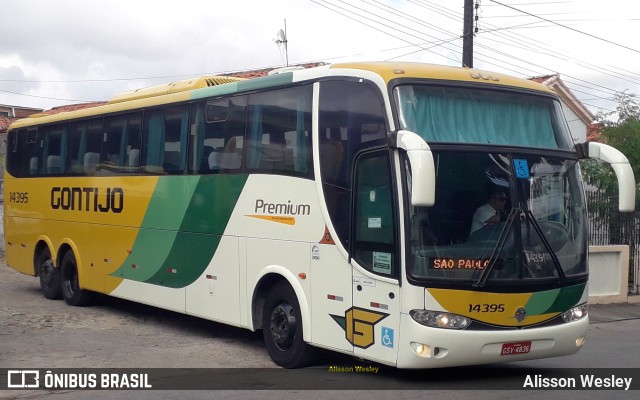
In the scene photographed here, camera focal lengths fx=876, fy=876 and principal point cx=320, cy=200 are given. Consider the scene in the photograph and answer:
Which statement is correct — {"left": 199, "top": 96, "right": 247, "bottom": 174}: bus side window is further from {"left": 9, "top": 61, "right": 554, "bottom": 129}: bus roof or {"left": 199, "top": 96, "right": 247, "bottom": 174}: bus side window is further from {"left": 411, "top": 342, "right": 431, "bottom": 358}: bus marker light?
{"left": 411, "top": 342, "right": 431, "bottom": 358}: bus marker light

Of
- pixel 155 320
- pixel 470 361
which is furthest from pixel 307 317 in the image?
pixel 155 320

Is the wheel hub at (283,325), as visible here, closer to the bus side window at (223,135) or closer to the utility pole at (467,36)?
the bus side window at (223,135)

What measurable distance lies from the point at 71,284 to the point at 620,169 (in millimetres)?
10495

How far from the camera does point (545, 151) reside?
9562 mm

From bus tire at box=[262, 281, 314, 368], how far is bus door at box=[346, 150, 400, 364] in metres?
1.00

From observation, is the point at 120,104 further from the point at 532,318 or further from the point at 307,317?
the point at 532,318

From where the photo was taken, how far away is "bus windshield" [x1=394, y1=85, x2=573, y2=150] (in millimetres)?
9133

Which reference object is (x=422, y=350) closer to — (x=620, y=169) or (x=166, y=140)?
(x=620, y=169)

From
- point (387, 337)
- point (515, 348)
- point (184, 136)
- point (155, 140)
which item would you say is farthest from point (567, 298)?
point (155, 140)

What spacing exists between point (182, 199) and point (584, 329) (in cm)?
596

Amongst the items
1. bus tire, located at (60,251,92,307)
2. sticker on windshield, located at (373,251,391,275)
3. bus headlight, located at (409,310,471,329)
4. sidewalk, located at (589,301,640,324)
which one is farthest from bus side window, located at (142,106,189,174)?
sidewalk, located at (589,301,640,324)

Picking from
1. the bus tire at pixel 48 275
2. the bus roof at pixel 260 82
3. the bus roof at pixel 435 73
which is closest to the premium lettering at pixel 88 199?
the bus tire at pixel 48 275

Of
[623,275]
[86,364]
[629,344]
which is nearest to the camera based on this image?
[86,364]

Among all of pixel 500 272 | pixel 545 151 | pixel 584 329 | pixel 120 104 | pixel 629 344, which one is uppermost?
pixel 120 104
